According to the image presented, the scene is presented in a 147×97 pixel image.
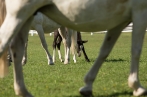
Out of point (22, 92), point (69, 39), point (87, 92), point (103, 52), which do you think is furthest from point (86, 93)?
point (69, 39)

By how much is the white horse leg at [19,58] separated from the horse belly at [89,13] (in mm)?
603

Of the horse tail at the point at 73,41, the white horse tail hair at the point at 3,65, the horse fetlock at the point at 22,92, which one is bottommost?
the horse fetlock at the point at 22,92

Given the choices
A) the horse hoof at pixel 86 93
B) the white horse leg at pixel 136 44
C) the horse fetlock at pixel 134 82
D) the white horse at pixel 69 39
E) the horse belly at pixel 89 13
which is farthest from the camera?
the white horse at pixel 69 39

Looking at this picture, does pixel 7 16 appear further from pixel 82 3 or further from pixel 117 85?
pixel 117 85

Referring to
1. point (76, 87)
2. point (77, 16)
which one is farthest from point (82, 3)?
point (76, 87)

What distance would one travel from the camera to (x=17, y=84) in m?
6.44

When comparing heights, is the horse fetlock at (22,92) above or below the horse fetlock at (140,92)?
above

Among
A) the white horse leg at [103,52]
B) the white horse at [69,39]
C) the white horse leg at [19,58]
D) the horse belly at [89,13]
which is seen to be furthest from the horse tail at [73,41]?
the horse belly at [89,13]

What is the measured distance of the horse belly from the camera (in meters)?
5.84

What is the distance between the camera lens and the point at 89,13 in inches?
231

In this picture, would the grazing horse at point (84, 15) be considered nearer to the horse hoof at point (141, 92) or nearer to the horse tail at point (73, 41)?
the horse hoof at point (141, 92)

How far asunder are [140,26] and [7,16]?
177 cm

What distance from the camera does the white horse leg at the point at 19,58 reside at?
252 inches

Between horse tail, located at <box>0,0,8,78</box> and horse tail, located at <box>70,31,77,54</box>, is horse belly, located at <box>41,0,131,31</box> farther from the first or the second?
horse tail, located at <box>70,31,77,54</box>
